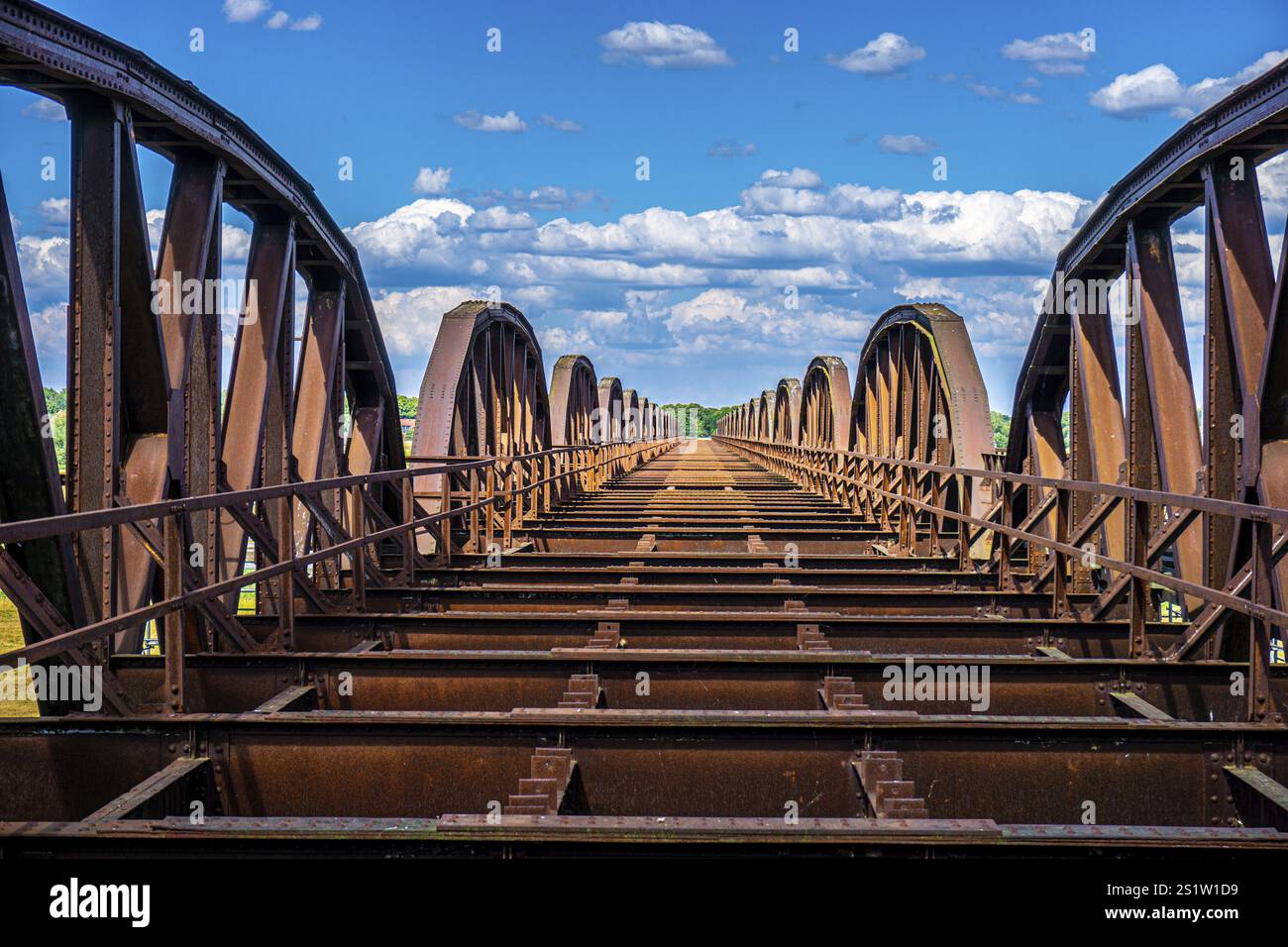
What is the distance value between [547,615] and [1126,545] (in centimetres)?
428

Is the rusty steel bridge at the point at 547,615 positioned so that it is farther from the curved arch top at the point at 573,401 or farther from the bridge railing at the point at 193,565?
the curved arch top at the point at 573,401

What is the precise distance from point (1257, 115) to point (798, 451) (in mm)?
26468

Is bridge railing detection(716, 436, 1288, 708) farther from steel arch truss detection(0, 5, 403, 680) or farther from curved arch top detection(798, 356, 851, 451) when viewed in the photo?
curved arch top detection(798, 356, 851, 451)

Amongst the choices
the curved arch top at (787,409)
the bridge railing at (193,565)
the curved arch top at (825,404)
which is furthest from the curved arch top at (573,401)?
the bridge railing at (193,565)

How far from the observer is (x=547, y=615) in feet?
→ 32.1

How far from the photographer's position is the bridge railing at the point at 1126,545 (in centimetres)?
666

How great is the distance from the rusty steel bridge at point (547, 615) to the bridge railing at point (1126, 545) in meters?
0.04

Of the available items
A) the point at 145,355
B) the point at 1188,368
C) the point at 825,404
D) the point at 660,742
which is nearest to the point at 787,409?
the point at 825,404

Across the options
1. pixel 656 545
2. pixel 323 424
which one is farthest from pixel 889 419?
pixel 323 424

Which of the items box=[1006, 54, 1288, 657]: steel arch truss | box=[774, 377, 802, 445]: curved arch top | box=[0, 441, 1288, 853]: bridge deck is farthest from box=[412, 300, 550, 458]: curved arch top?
box=[774, 377, 802, 445]: curved arch top

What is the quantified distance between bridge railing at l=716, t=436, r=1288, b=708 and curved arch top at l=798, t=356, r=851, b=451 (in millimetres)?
9646

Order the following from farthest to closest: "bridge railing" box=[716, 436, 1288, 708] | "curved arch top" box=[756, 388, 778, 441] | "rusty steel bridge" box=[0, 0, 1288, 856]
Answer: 1. "curved arch top" box=[756, 388, 778, 441]
2. "bridge railing" box=[716, 436, 1288, 708]
3. "rusty steel bridge" box=[0, 0, 1288, 856]

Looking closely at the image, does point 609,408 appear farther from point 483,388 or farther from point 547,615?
point 547,615

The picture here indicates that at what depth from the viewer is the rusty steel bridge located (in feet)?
19.9
